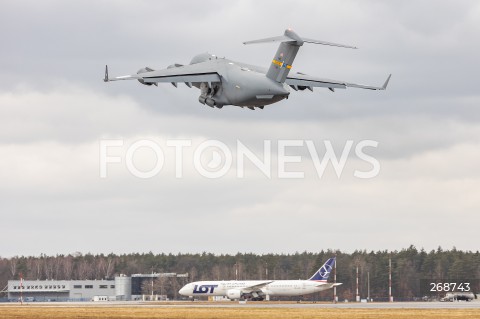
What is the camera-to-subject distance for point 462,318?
98.9 m

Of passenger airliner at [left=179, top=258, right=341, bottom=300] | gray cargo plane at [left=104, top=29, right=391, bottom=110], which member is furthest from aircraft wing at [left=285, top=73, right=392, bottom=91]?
passenger airliner at [left=179, top=258, right=341, bottom=300]

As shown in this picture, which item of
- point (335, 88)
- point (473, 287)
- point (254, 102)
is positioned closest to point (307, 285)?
point (473, 287)

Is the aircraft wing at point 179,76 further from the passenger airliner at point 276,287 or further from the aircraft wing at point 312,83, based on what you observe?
the passenger airliner at point 276,287

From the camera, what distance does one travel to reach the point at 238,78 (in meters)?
106

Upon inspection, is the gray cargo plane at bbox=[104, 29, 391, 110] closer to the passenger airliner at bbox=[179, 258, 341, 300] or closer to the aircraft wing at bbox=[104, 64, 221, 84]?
the aircraft wing at bbox=[104, 64, 221, 84]

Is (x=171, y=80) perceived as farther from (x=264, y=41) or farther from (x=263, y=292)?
(x=263, y=292)

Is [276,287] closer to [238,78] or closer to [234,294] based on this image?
[234,294]

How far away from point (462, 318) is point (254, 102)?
28.1 meters

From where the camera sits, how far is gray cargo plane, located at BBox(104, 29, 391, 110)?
104 metres

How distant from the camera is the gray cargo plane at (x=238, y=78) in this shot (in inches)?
4102

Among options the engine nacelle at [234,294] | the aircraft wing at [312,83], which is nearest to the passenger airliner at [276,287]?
the engine nacelle at [234,294]

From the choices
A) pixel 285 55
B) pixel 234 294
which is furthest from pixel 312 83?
pixel 234 294

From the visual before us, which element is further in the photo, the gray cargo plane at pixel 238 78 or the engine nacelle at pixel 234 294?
the engine nacelle at pixel 234 294

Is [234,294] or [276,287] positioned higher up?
[276,287]
